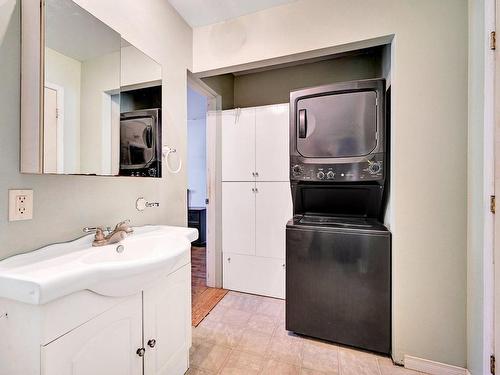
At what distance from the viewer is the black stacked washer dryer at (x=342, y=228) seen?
169 centimetres

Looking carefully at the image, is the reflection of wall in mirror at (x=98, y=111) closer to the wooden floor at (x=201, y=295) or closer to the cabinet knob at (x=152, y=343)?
the cabinet knob at (x=152, y=343)

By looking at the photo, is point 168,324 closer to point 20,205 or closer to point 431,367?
point 20,205

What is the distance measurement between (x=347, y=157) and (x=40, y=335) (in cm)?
190

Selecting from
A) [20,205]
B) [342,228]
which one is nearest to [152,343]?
[20,205]

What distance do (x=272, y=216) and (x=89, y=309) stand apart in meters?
1.87

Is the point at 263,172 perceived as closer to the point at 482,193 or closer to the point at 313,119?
the point at 313,119

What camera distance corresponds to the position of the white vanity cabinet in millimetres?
771

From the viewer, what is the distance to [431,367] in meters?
1.56

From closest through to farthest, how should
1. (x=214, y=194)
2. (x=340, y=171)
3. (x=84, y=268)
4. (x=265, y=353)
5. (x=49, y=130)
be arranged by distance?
(x=84, y=268) → (x=49, y=130) → (x=265, y=353) → (x=340, y=171) → (x=214, y=194)

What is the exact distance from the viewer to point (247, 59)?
2.03 metres

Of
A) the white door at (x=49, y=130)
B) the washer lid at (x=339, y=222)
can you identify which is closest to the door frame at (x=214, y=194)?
the washer lid at (x=339, y=222)

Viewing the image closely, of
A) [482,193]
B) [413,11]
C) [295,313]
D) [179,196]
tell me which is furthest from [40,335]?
[413,11]

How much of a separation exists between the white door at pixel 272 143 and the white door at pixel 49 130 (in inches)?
70.5

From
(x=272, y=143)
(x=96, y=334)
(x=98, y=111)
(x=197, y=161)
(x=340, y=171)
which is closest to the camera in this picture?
(x=96, y=334)
